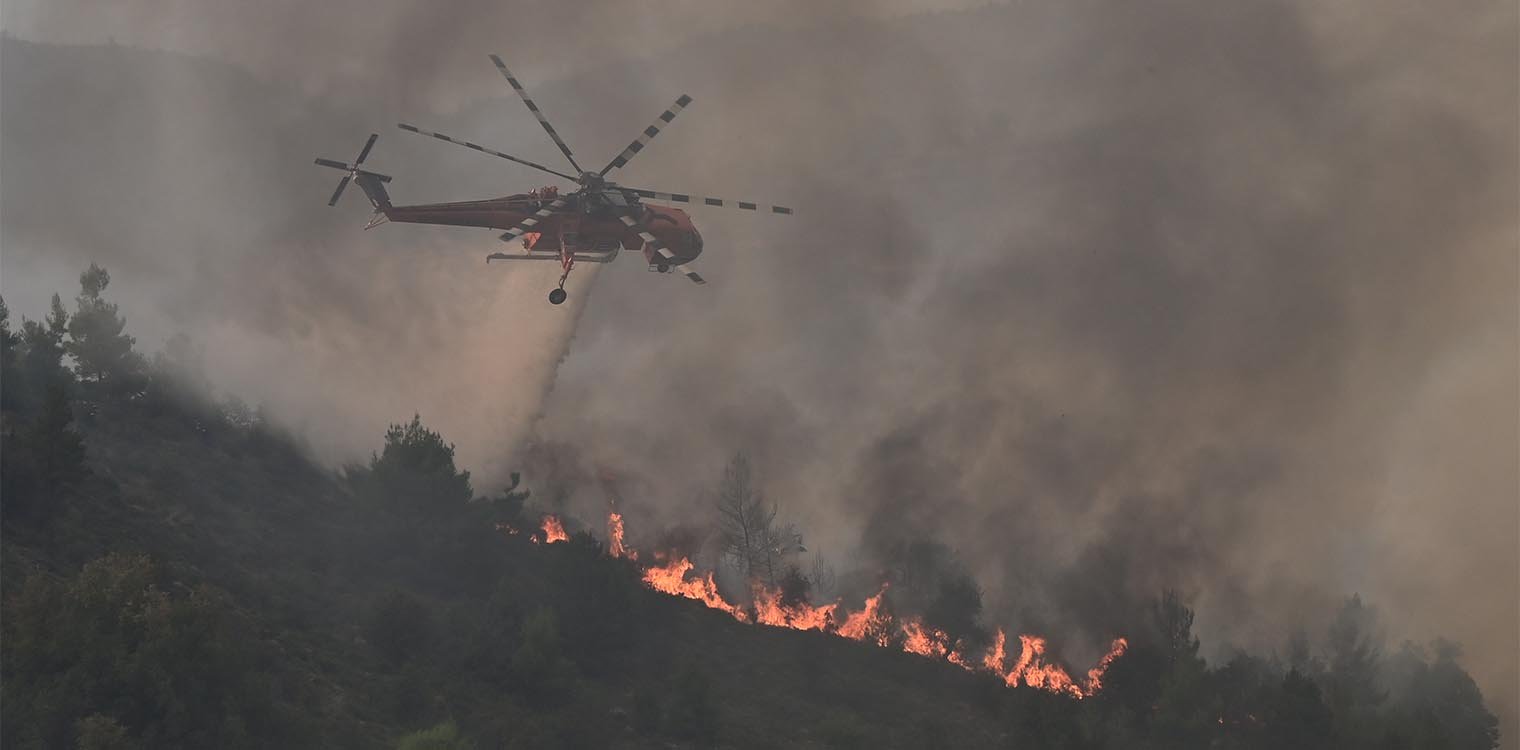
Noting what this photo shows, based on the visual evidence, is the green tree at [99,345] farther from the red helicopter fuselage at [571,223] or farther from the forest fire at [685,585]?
the forest fire at [685,585]

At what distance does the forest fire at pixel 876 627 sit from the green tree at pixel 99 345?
107ft

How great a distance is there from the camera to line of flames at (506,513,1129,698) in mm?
85188

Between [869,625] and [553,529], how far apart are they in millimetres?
22369

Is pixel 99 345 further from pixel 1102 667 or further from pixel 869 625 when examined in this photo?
pixel 1102 667

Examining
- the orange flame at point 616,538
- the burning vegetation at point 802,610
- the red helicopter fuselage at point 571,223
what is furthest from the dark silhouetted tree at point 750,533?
the red helicopter fuselage at point 571,223

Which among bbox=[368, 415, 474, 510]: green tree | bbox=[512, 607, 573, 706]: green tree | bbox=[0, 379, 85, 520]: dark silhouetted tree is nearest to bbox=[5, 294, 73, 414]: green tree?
bbox=[0, 379, 85, 520]: dark silhouetted tree

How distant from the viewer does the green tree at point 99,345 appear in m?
76.7

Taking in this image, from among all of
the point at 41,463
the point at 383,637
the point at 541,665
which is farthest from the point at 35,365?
the point at 541,665

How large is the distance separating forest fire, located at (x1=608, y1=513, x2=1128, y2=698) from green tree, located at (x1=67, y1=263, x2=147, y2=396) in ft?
107

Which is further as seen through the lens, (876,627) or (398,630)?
(876,627)

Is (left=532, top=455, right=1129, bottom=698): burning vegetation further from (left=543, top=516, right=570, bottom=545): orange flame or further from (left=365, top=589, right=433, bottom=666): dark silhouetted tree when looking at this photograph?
(left=365, top=589, right=433, bottom=666): dark silhouetted tree

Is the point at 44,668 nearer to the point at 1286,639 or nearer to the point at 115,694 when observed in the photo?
the point at 115,694

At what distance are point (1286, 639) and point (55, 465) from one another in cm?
8719

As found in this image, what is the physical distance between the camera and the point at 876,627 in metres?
86.4
